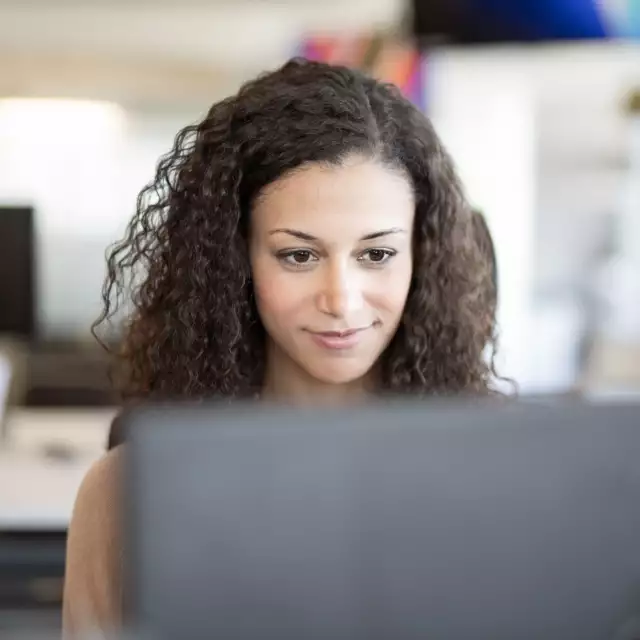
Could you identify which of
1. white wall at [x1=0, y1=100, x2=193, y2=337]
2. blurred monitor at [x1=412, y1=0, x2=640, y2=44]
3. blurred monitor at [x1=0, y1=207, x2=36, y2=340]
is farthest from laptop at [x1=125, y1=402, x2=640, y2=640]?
white wall at [x1=0, y1=100, x2=193, y2=337]

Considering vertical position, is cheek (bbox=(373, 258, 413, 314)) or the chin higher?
cheek (bbox=(373, 258, 413, 314))

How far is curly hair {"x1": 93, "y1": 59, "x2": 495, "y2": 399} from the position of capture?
91 cm

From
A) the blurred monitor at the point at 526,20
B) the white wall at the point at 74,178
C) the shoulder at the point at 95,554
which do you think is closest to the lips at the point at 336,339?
the shoulder at the point at 95,554

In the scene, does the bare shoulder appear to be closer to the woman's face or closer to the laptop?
the woman's face

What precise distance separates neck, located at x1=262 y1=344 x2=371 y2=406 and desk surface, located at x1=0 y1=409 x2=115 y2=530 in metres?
0.70

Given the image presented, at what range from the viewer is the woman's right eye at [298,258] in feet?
2.83

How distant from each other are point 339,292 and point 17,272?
1884 mm

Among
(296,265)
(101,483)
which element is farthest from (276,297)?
(101,483)

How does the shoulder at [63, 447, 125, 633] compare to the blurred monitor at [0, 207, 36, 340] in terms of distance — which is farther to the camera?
the blurred monitor at [0, 207, 36, 340]

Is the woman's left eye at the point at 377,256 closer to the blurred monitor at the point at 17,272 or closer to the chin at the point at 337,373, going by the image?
the chin at the point at 337,373

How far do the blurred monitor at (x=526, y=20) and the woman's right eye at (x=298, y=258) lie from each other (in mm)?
1691

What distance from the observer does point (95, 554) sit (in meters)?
0.89

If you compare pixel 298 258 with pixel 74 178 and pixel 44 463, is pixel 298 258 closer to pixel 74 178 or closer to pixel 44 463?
pixel 44 463

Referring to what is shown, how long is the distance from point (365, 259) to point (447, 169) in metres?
0.20
